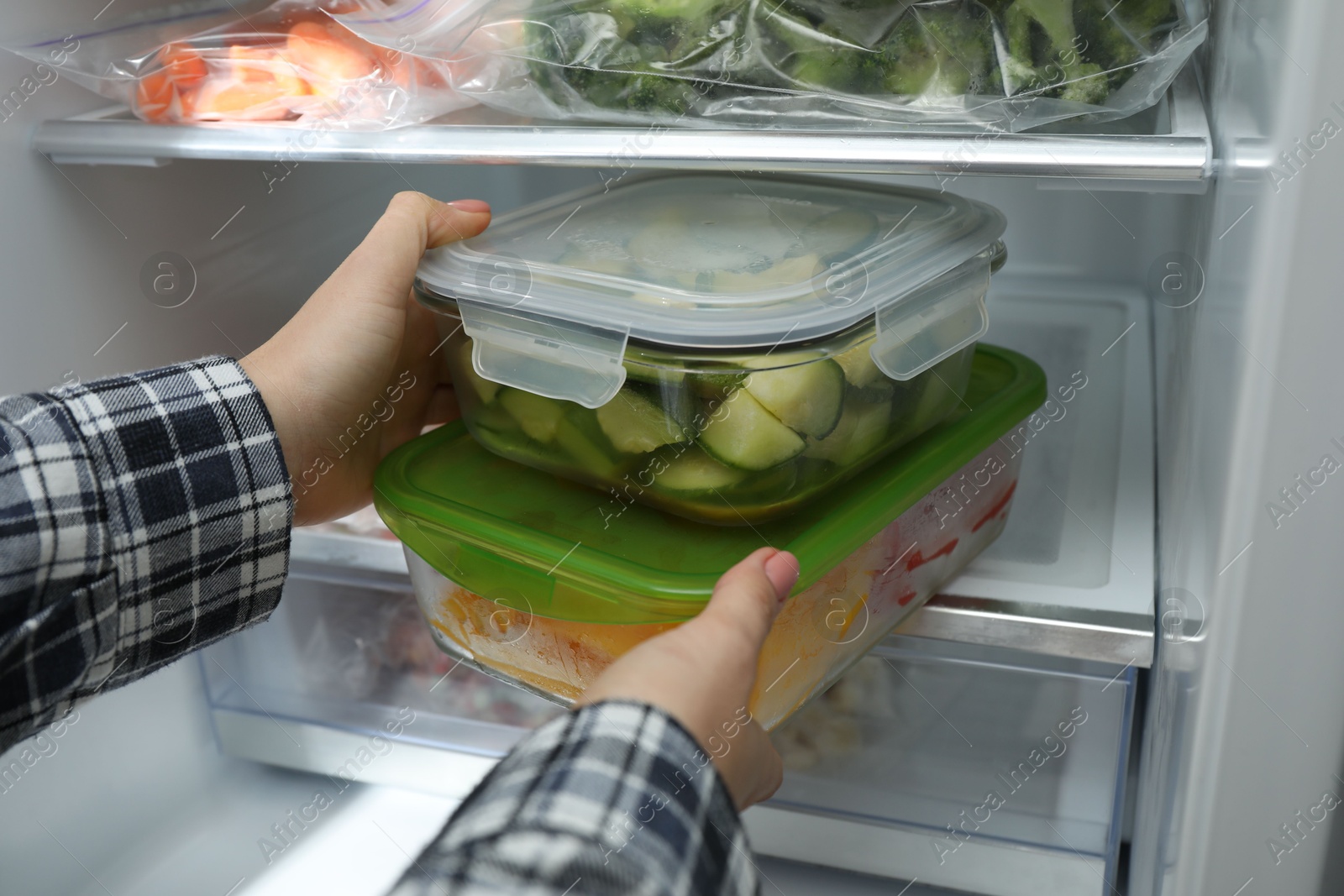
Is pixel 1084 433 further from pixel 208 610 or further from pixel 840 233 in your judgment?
pixel 208 610

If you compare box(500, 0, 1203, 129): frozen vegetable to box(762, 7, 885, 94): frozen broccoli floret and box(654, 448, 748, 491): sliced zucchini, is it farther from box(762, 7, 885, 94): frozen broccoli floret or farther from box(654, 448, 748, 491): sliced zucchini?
box(654, 448, 748, 491): sliced zucchini

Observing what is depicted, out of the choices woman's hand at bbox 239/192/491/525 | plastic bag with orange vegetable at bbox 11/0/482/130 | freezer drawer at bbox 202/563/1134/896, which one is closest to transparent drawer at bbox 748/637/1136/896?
freezer drawer at bbox 202/563/1134/896

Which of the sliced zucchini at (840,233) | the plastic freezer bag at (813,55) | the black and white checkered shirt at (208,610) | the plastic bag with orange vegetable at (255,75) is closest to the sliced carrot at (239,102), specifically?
the plastic bag with orange vegetable at (255,75)

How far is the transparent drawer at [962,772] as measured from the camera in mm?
826

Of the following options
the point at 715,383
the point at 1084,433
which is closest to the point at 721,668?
the point at 715,383

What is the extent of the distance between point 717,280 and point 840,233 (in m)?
0.12

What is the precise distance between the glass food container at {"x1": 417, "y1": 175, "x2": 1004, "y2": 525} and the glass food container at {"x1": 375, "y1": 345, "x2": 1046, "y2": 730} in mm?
26

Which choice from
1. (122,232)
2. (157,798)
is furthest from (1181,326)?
(157,798)

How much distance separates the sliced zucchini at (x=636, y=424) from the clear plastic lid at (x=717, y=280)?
2 cm

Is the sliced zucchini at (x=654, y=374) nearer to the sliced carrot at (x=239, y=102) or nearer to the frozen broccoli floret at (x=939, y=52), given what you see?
the frozen broccoli floret at (x=939, y=52)

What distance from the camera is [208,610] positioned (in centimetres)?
71

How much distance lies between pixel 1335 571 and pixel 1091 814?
1.42ft

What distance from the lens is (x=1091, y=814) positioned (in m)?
0.84

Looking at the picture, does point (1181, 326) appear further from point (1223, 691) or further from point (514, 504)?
point (514, 504)
